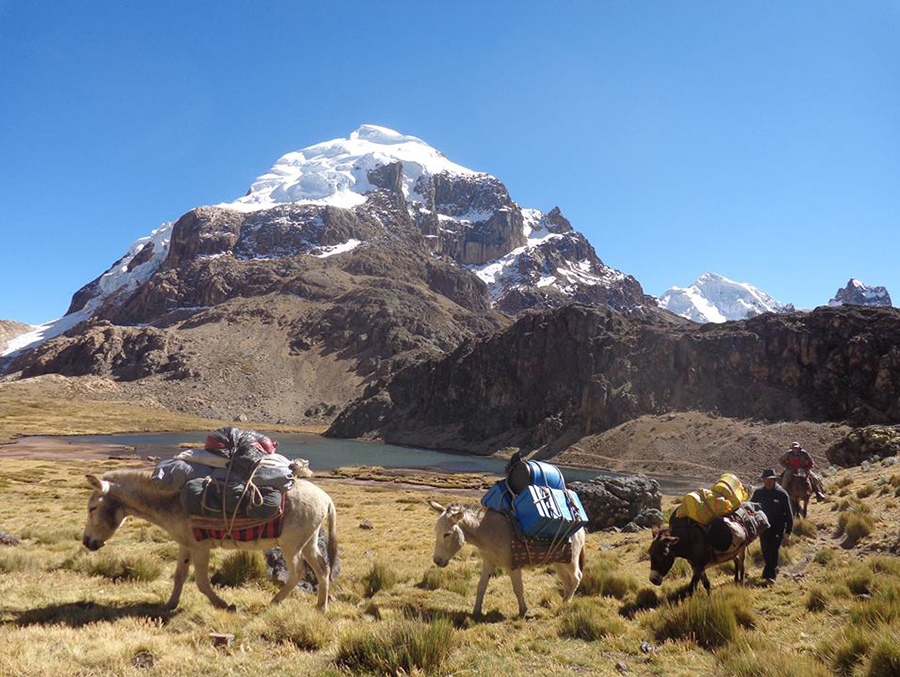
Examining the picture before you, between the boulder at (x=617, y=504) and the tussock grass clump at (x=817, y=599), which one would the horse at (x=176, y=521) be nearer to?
the tussock grass clump at (x=817, y=599)

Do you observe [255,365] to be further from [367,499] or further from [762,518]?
[762,518]

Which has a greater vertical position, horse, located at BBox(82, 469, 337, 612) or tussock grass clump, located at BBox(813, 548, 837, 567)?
horse, located at BBox(82, 469, 337, 612)

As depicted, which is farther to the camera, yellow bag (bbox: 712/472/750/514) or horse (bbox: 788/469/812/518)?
horse (bbox: 788/469/812/518)

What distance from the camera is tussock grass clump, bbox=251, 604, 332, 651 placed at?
254 inches

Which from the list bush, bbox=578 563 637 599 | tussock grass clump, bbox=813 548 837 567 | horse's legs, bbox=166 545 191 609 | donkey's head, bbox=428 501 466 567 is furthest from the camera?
tussock grass clump, bbox=813 548 837 567

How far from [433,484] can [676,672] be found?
56088 mm

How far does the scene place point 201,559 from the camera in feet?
24.7

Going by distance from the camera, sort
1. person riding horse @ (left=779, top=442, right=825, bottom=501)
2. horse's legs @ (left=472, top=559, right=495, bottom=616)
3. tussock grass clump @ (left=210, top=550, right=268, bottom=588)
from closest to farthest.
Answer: horse's legs @ (left=472, top=559, right=495, bottom=616) < tussock grass clump @ (left=210, top=550, right=268, bottom=588) < person riding horse @ (left=779, top=442, right=825, bottom=501)

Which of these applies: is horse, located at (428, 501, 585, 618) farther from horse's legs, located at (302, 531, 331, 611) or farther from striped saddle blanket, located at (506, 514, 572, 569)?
horse's legs, located at (302, 531, 331, 611)

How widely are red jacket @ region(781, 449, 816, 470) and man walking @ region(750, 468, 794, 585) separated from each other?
6728mm

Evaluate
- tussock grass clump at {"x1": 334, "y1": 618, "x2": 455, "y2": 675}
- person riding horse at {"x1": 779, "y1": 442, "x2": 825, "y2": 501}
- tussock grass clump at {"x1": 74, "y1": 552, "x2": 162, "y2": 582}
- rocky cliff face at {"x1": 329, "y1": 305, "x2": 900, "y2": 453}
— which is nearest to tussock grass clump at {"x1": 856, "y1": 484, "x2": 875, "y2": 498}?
person riding horse at {"x1": 779, "y1": 442, "x2": 825, "y2": 501}

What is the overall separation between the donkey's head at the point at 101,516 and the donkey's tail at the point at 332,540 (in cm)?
304

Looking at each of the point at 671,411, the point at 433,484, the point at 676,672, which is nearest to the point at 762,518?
the point at 676,672

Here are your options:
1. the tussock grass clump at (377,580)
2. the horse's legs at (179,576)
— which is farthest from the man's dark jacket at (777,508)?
the horse's legs at (179,576)
